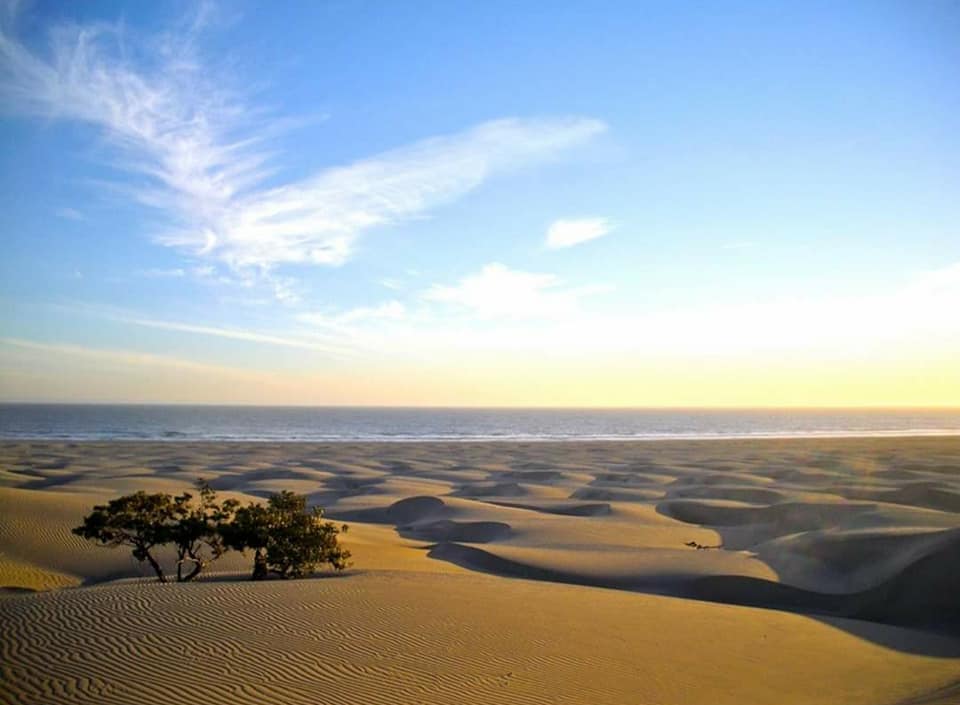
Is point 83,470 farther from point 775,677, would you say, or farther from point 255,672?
point 775,677

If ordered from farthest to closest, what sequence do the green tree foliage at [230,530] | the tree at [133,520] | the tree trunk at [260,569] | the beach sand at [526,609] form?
the tree trunk at [260,569]
the green tree foliage at [230,530]
the tree at [133,520]
the beach sand at [526,609]

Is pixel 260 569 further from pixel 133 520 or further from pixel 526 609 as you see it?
pixel 526 609

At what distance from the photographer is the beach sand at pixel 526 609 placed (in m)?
8.90

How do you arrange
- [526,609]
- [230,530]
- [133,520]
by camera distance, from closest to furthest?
1. [526,609]
2. [133,520]
3. [230,530]

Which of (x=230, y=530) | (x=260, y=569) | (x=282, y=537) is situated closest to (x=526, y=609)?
(x=282, y=537)

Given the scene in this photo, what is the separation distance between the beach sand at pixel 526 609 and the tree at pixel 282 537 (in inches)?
34.8

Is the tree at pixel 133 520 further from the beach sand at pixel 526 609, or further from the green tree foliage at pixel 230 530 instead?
the beach sand at pixel 526 609

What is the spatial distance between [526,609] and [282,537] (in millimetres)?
5957

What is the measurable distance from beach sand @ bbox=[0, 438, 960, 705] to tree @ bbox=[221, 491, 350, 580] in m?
0.88

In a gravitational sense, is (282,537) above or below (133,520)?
below

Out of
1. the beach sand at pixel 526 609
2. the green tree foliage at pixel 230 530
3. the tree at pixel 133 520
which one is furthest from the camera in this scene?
the green tree foliage at pixel 230 530

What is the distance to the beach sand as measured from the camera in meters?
8.90

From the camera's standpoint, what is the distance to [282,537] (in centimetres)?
1534

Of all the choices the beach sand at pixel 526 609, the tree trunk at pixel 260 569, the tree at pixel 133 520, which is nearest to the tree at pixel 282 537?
the tree trunk at pixel 260 569
